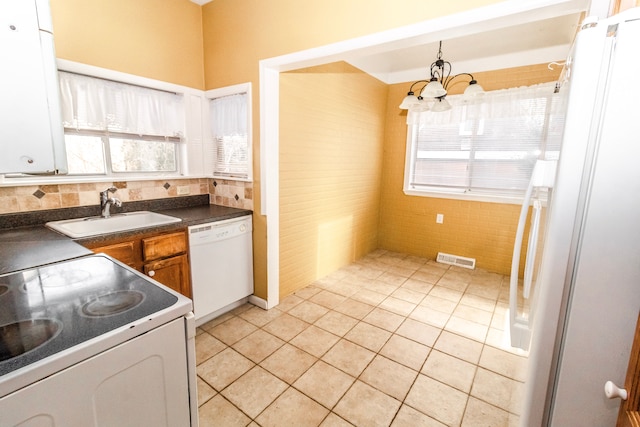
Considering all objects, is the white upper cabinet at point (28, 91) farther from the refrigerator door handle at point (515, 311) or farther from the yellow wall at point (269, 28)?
the refrigerator door handle at point (515, 311)

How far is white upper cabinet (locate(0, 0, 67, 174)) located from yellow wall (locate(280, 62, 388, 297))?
5.67 feet

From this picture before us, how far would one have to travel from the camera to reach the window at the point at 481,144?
126 inches

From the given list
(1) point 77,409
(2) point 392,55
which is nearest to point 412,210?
(2) point 392,55

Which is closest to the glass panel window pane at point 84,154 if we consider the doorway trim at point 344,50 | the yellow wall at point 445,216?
the doorway trim at point 344,50

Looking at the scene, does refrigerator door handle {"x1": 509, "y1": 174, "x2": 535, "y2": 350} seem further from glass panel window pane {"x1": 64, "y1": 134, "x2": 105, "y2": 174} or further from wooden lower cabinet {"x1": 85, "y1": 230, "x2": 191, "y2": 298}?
glass panel window pane {"x1": 64, "y1": 134, "x2": 105, "y2": 174}

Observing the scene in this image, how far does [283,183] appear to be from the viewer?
2.69m

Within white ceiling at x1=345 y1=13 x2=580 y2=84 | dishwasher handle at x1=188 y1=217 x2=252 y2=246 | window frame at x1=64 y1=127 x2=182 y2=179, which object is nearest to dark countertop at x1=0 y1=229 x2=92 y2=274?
window frame at x1=64 y1=127 x2=182 y2=179

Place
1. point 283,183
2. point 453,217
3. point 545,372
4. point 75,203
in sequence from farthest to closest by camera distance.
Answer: point 453,217, point 283,183, point 75,203, point 545,372

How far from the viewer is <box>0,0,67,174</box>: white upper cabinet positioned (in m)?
0.88

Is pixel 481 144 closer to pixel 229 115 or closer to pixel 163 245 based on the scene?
pixel 229 115

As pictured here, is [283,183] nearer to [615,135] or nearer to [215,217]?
[215,217]

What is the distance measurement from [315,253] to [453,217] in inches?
76.6

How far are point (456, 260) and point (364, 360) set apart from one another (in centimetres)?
238

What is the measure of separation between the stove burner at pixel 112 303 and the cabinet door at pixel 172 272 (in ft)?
3.63
